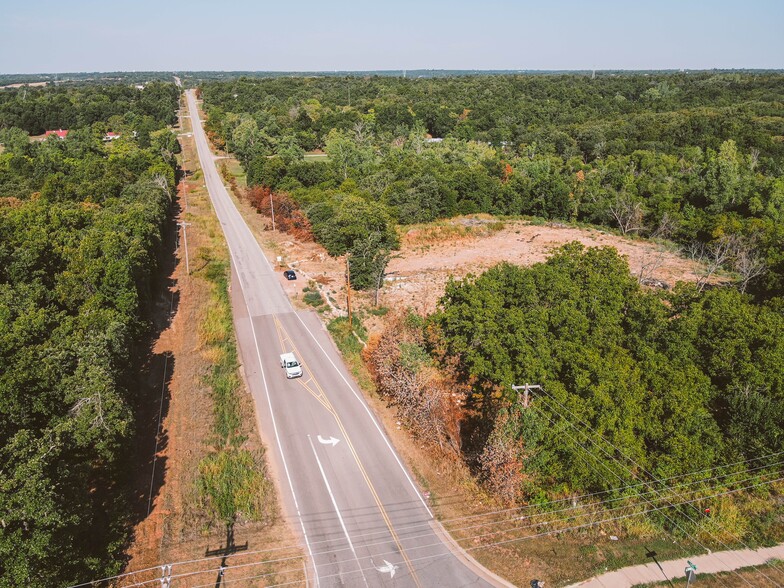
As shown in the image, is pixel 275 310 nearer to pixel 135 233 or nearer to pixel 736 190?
pixel 135 233

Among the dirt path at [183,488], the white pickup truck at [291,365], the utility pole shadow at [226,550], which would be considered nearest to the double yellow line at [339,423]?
the white pickup truck at [291,365]

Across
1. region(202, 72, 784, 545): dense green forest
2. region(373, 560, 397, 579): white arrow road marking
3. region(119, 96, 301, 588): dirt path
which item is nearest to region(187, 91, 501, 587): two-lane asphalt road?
region(373, 560, 397, 579): white arrow road marking

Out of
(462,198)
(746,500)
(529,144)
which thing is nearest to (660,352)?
(746,500)

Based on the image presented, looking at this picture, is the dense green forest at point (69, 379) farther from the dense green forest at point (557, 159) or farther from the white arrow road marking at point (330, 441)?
the dense green forest at point (557, 159)

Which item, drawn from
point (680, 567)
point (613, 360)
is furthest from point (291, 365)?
point (680, 567)

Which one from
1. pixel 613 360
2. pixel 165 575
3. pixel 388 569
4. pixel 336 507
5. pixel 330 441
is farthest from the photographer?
pixel 330 441

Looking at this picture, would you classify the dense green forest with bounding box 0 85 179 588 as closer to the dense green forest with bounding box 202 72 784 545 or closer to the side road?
the dense green forest with bounding box 202 72 784 545

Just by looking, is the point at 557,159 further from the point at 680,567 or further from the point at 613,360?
the point at 680,567

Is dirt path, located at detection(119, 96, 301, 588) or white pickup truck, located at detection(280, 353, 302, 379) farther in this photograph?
white pickup truck, located at detection(280, 353, 302, 379)
